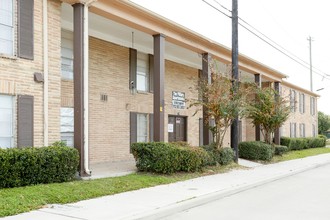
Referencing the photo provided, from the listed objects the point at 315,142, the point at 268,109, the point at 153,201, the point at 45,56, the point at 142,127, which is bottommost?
the point at 315,142

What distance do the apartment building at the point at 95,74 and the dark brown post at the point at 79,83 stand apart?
28 mm

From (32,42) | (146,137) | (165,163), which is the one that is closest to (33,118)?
(32,42)

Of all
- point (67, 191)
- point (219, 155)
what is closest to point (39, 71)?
point (67, 191)

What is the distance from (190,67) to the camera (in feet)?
72.6

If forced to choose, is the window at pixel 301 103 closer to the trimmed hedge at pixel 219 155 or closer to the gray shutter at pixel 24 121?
the trimmed hedge at pixel 219 155

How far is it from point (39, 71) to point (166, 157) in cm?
453

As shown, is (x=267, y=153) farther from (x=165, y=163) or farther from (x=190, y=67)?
(x=165, y=163)

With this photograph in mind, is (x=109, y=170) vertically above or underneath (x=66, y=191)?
underneath

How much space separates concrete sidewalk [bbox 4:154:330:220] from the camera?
6.93m

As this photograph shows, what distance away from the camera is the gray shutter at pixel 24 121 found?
32.8 feet

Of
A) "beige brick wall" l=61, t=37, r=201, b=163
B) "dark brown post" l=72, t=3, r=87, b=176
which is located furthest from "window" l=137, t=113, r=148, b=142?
"dark brown post" l=72, t=3, r=87, b=176

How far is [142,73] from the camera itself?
18141 mm

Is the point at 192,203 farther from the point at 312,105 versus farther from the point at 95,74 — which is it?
the point at 312,105

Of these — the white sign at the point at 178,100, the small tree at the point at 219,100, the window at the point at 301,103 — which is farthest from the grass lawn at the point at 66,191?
the window at the point at 301,103
